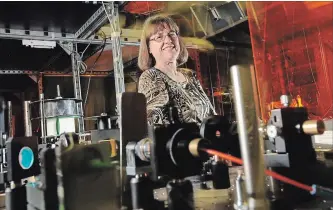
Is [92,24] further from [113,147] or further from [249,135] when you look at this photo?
[249,135]

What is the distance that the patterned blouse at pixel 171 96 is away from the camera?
168 cm

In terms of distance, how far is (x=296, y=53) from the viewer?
174 centimetres

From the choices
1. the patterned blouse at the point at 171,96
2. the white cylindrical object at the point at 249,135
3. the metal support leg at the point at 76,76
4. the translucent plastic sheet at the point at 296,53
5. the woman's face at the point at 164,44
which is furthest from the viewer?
the metal support leg at the point at 76,76

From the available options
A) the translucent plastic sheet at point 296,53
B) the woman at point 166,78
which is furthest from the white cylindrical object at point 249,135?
the woman at point 166,78

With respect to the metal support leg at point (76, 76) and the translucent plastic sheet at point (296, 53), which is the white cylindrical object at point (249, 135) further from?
the metal support leg at point (76, 76)

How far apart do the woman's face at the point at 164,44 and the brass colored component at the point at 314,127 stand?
5.19ft

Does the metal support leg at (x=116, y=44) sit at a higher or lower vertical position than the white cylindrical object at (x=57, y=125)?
higher

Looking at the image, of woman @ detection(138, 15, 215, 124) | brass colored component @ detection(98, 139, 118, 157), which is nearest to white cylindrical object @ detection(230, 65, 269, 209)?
brass colored component @ detection(98, 139, 118, 157)

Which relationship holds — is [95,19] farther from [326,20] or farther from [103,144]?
[103,144]

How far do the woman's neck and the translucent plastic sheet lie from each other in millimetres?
533

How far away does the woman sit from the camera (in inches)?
66.9

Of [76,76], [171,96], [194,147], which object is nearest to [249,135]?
[194,147]

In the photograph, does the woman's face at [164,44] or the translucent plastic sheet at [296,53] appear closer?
the translucent plastic sheet at [296,53]

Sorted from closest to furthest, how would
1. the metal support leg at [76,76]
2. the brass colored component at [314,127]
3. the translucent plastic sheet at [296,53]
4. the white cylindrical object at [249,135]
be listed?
the white cylindrical object at [249,135], the brass colored component at [314,127], the translucent plastic sheet at [296,53], the metal support leg at [76,76]
